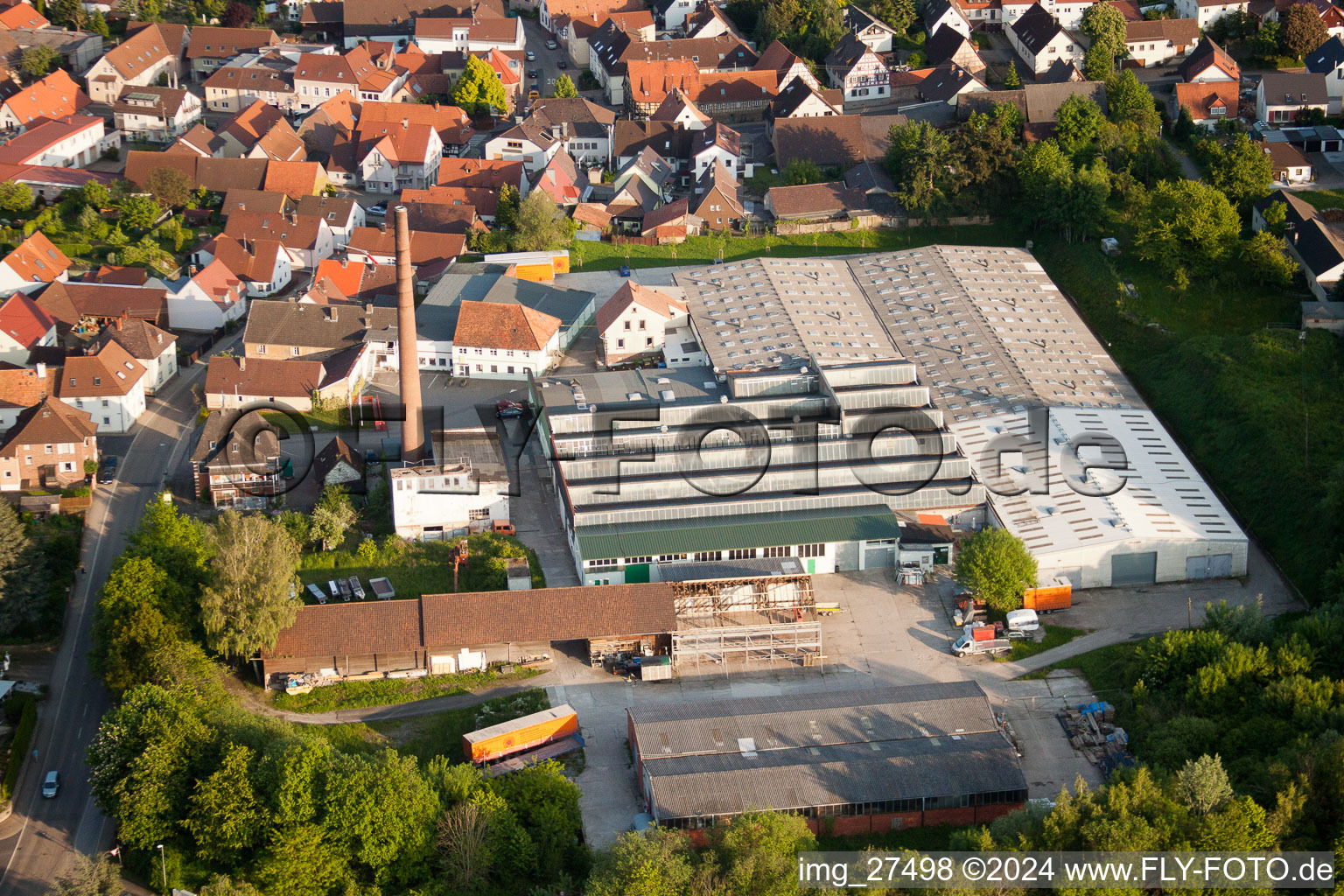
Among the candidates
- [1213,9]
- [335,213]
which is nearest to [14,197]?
[335,213]

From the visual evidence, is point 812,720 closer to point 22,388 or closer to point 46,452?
point 46,452

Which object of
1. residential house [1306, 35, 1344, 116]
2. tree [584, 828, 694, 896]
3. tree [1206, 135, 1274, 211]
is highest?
residential house [1306, 35, 1344, 116]

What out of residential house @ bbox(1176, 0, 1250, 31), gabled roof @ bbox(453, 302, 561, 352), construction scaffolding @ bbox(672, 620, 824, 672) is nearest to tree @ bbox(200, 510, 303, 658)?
construction scaffolding @ bbox(672, 620, 824, 672)

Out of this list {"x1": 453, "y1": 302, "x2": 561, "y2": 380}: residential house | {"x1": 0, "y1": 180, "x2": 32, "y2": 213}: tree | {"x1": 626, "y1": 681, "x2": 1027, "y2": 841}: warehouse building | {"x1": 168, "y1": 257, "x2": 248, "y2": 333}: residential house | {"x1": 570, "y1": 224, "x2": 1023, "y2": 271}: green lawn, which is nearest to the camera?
{"x1": 626, "y1": 681, "x2": 1027, "y2": 841}: warehouse building

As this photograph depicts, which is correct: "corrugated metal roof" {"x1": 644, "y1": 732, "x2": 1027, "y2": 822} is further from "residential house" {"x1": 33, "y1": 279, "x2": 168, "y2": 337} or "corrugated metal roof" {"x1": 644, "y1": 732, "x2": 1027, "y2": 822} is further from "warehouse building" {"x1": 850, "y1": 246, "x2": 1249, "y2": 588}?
"residential house" {"x1": 33, "y1": 279, "x2": 168, "y2": 337}

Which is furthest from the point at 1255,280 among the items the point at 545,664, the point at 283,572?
the point at 283,572

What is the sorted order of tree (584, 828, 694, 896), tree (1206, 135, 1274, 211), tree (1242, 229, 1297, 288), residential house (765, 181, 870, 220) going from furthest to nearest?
residential house (765, 181, 870, 220) < tree (1206, 135, 1274, 211) < tree (1242, 229, 1297, 288) < tree (584, 828, 694, 896)

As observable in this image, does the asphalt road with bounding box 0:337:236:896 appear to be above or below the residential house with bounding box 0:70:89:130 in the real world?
below
